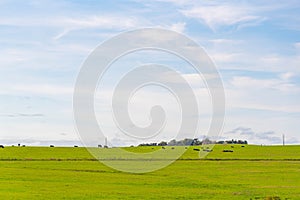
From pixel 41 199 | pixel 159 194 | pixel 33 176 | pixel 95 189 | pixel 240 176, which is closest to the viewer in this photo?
pixel 41 199

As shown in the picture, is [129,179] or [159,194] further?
[129,179]

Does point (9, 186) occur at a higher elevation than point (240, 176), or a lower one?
lower

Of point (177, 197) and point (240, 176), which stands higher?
point (240, 176)

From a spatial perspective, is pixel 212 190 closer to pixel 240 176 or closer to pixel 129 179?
pixel 129 179

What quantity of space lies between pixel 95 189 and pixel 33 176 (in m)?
14.9

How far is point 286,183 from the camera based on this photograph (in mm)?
58906

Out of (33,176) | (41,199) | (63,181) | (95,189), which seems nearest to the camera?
(41,199)

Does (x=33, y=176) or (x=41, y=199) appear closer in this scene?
(x=41, y=199)

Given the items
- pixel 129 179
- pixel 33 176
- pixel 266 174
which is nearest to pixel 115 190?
pixel 129 179

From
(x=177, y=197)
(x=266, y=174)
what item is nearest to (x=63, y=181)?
(x=177, y=197)

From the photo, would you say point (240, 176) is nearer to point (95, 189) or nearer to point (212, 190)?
point (212, 190)

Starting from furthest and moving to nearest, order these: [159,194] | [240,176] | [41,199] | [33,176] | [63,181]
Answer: [240,176], [33,176], [63,181], [159,194], [41,199]

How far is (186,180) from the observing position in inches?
2318

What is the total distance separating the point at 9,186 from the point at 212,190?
1864 cm
